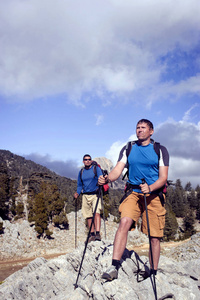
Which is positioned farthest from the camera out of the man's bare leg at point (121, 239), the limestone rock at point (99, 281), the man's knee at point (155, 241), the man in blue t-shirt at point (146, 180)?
the man's knee at point (155, 241)

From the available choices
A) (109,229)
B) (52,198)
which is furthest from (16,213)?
(109,229)

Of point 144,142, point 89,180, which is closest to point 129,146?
point 144,142

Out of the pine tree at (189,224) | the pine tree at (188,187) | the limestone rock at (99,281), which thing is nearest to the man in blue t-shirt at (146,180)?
the limestone rock at (99,281)

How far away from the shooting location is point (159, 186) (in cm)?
440

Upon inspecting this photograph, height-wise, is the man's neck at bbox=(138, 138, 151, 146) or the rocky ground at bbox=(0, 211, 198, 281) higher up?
the man's neck at bbox=(138, 138, 151, 146)

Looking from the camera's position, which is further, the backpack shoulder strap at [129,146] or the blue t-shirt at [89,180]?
the blue t-shirt at [89,180]

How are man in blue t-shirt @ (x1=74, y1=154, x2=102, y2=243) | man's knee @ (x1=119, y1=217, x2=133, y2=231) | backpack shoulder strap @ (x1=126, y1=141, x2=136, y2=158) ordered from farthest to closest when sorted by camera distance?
man in blue t-shirt @ (x1=74, y1=154, x2=102, y2=243) → backpack shoulder strap @ (x1=126, y1=141, x2=136, y2=158) → man's knee @ (x1=119, y1=217, x2=133, y2=231)

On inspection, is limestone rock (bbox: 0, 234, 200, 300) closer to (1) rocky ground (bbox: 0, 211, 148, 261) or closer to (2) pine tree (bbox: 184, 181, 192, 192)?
(1) rocky ground (bbox: 0, 211, 148, 261)

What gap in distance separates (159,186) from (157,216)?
67cm

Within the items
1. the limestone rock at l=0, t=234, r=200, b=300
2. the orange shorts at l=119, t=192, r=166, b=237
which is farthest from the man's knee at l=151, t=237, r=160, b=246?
the limestone rock at l=0, t=234, r=200, b=300

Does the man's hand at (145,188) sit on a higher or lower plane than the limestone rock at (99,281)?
higher

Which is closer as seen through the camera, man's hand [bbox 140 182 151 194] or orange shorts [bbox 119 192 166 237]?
man's hand [bbox 140 182 151 194]

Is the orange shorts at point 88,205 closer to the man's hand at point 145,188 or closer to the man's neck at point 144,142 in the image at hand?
the man's neck at point 144,142

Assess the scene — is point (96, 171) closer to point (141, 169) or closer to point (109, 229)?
point (141, 169)
